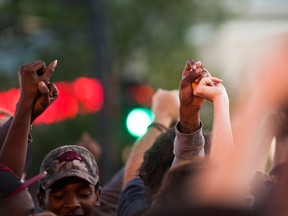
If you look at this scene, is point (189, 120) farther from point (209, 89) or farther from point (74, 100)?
point (74, 100)

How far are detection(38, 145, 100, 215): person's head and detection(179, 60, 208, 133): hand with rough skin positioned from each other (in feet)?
1.45

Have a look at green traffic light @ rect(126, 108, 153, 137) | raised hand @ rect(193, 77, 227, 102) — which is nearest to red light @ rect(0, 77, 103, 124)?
green traffic light @ rect(126, 108, 153, 137)

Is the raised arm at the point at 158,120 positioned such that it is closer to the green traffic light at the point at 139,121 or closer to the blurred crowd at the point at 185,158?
the blurred crowd at the point at 185,158

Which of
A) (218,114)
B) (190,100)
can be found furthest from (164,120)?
(218,114)

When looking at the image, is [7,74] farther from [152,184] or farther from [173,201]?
[173,201]

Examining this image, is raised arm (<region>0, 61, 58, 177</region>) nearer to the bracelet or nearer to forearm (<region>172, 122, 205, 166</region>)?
forearm (<region>172, 122, 205, 166</region>)

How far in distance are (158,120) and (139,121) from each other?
17.8 feet

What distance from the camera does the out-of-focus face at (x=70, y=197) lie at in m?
5.11

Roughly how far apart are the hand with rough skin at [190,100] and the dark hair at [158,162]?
54 cm

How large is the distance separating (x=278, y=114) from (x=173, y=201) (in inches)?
17.8

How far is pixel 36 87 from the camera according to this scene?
16.3 ft

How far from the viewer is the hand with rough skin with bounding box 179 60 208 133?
16.1 feet

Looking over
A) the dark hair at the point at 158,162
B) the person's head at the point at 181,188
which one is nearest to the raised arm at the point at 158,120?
the dark hair at the point at 158,162

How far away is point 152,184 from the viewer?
5578mm
